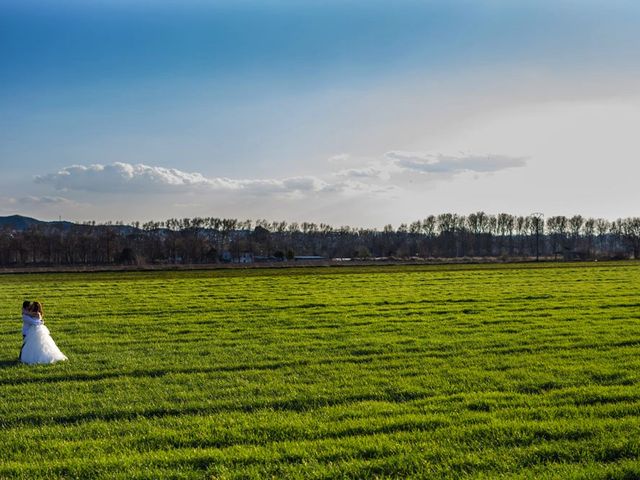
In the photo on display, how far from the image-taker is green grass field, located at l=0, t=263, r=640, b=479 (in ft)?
26.1

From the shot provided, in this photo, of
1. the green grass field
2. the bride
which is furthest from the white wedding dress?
the green grass field

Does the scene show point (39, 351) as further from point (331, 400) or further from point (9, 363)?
point (331, 400)

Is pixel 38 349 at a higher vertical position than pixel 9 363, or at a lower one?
higher

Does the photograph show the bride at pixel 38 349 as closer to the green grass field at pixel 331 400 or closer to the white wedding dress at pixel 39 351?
the white wedding dress at pixel 39 351

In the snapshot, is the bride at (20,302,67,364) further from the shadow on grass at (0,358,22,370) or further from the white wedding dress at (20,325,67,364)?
the shadow on grass at (0,358,22,370)

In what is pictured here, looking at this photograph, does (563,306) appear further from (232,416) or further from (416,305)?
(232,416)

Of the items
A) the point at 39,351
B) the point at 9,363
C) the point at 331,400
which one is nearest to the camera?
the point at 331,400

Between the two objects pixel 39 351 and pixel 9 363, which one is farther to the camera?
pixel 9 363

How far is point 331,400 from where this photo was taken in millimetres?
11367

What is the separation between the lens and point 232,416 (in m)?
10.3

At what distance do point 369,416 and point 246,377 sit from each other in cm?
446

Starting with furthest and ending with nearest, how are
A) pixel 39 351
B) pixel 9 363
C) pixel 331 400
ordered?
1. pixel 9 363
2. pixel 39 351
3. pixel 331 400

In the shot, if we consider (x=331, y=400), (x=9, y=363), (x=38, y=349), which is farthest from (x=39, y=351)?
(x=331, y=400)

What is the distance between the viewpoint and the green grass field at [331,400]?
26.1 feet
